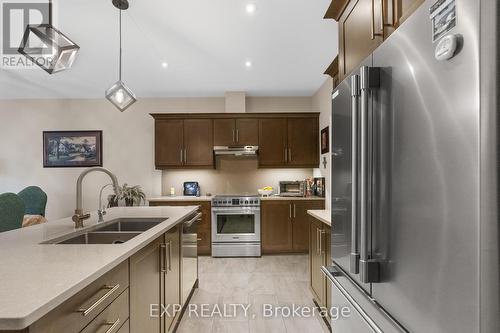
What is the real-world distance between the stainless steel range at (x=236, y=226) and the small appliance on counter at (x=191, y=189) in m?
0.70

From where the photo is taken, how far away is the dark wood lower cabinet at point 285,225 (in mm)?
4215

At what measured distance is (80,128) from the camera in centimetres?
498

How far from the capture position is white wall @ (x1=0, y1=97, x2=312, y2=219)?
495 cm

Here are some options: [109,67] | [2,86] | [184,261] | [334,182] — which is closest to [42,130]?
[2,86]

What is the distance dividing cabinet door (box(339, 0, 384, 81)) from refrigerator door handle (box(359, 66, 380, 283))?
254mm

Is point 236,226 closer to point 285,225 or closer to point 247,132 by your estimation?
point 285,225

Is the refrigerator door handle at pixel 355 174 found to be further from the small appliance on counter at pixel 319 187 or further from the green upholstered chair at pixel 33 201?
the green upholstered chair at pixel 33 201

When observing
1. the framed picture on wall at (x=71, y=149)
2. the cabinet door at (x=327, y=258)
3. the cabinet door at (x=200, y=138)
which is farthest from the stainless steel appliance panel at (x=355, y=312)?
the framed picture on wall at (x=71, y=149)

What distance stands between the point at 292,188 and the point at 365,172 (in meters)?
3.66

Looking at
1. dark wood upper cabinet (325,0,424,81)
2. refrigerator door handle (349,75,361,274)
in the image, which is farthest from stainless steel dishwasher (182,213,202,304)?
dark wood upper cabinet (325,0,424,81)

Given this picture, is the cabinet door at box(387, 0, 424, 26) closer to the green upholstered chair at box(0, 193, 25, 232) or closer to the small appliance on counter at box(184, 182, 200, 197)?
the green upholstered chair at box(0, 193, 25, 232)

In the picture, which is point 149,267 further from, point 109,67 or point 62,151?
point 62,151

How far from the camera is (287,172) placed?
489 centimetres

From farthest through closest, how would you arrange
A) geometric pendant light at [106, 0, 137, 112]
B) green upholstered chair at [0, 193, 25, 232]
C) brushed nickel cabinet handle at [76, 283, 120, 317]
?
1. geometric pendant light at [106, 0, 137, 112]
2. green upholstered chair at [0, 193, 25, 232]
3. brushed nickel cabinet handle at [76, 283, 120, 317]
